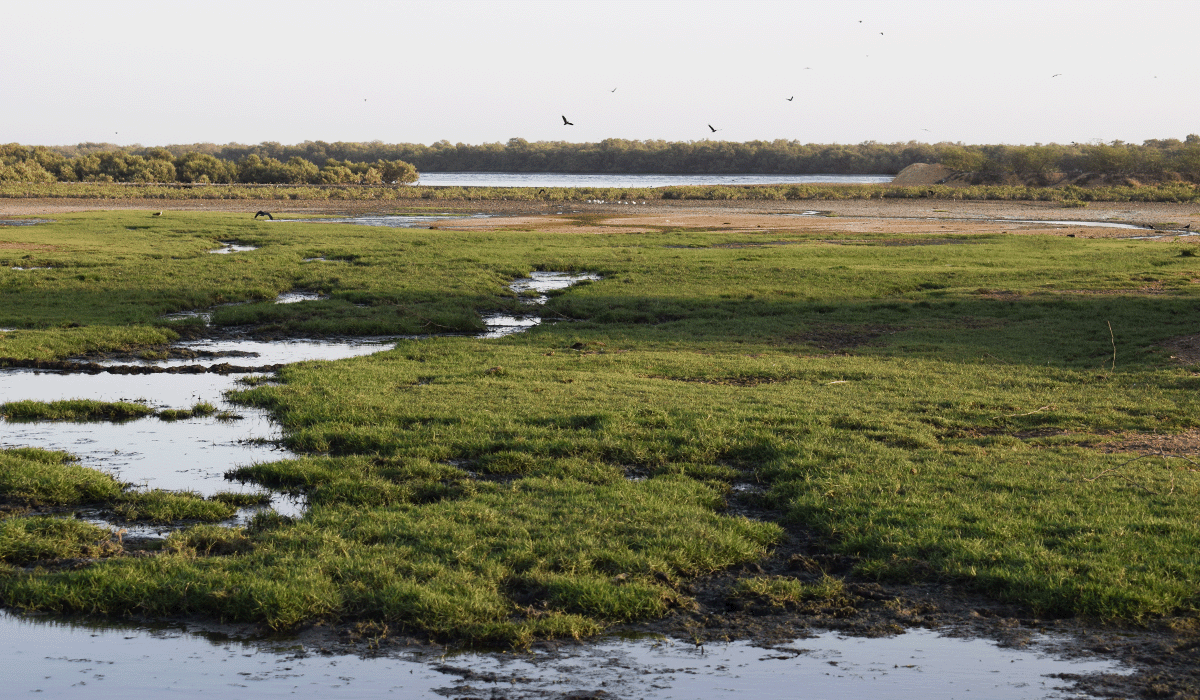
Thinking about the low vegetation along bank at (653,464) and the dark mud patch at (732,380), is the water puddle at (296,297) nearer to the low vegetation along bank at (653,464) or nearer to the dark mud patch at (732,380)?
the low vegetation along bank at (653,464)

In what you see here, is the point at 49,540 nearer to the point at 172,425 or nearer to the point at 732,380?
the point at 172,425

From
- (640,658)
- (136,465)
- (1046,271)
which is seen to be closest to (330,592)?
(640,658)

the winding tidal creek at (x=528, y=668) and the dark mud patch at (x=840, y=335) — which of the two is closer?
the winding tidal creek at (x=528, y=668)

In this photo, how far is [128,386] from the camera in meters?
17.0

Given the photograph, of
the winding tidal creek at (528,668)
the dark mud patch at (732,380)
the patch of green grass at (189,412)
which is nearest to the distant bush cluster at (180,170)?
the patch of green grass at (189,412)

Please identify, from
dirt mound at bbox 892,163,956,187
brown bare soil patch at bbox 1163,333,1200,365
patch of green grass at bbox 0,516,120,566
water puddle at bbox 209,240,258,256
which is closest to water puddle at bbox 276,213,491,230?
water puddle at bbox 209,240,258,256

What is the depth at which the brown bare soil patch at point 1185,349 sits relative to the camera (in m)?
18.4

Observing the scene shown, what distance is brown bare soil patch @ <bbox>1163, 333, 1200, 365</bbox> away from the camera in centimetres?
1844

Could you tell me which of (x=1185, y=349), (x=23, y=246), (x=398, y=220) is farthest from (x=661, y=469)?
(x=398, y=220)

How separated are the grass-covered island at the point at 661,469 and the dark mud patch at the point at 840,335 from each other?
128 mm

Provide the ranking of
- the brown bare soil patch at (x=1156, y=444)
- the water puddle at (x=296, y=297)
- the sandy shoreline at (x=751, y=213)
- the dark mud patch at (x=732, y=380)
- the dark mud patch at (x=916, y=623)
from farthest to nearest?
1. the sandy shoreline at (x=751, y=213)
2. the water puddle at (x=296, y=297)
3. the dark mud patch at (x=732, y=380)
4. the brown bare soil patch at (x=1156, y=444)
5. the dark mud patch at (x=916, y=623)

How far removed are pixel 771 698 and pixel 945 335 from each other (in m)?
17.3

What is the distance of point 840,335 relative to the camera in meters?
22.9

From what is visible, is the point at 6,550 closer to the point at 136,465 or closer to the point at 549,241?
the point at 136,465
